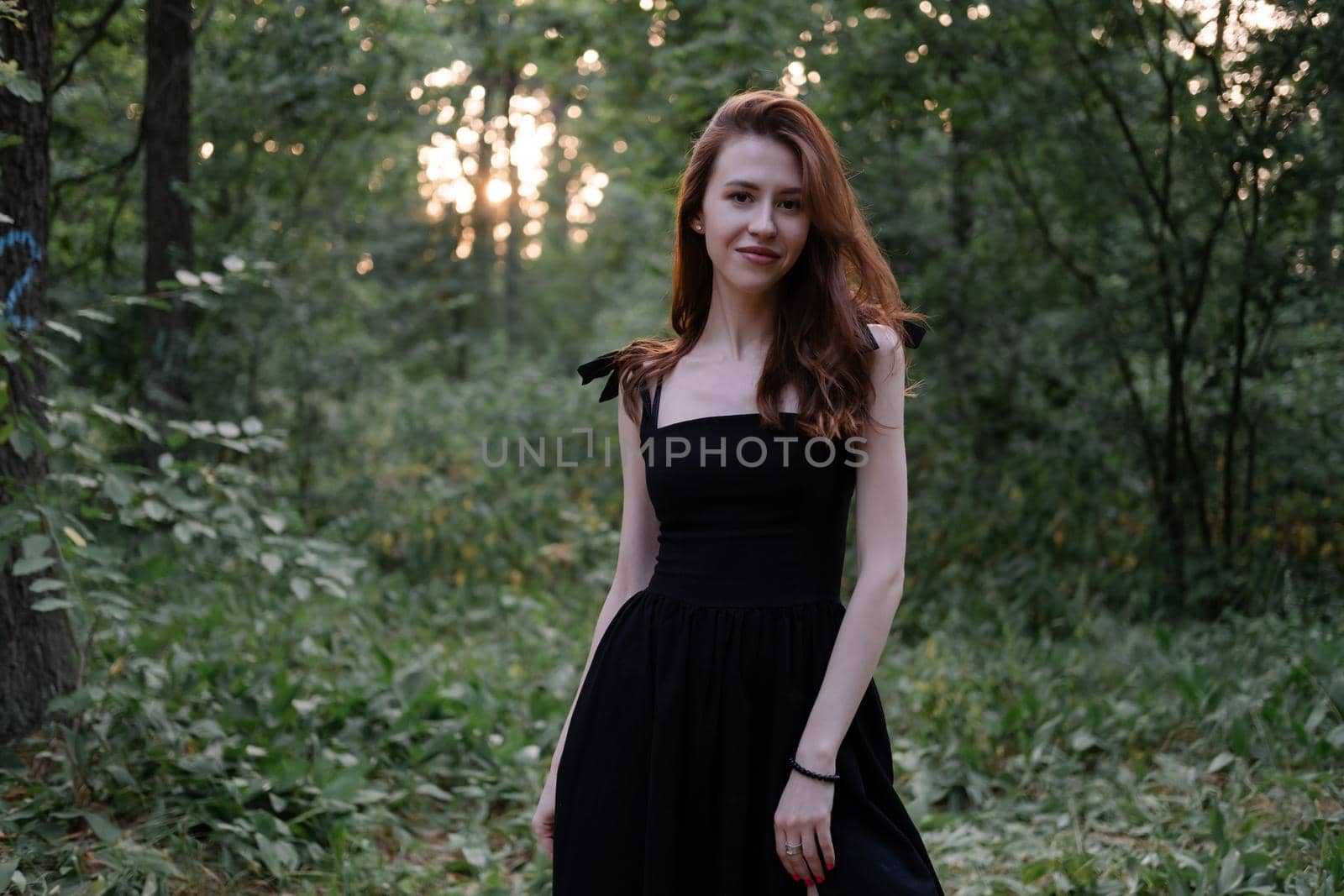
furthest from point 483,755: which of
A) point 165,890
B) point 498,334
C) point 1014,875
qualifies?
point 498,334

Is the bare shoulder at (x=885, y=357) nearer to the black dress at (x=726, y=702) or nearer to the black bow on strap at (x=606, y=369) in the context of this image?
the black dress at (x=726, y=702)

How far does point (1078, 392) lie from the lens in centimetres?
621

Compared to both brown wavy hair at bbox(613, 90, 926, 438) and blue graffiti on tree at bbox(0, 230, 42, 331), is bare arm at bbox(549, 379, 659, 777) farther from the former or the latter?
blue graffiti on tree at bbox(0, 230, 42, 331)

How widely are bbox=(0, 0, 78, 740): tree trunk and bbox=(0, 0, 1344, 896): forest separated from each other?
14 millimetres

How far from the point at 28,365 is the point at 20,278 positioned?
1.19 feet

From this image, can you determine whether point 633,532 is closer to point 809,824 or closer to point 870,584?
point 870,584

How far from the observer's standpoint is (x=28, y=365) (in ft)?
10.5

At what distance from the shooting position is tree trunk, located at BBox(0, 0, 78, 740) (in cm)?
326

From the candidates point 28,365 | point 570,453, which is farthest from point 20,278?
point 570,453

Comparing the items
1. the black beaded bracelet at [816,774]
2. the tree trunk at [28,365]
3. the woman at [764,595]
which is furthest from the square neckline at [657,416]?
the tree trunk at [28,365]

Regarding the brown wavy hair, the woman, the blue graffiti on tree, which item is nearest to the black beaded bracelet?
the woman

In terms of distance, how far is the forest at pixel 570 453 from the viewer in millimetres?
3236

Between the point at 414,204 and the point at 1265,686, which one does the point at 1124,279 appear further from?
the point at 414,204

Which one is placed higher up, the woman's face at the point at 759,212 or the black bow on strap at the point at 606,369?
the woman's face at the point at 759,212
